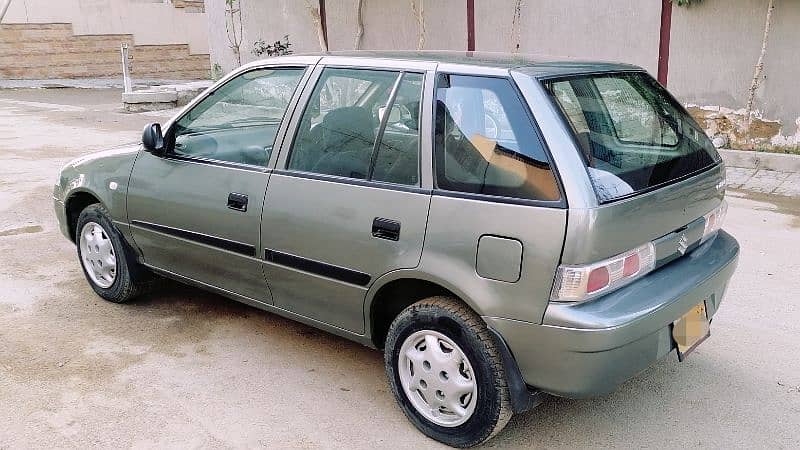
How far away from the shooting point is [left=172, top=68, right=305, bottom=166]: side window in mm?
3650

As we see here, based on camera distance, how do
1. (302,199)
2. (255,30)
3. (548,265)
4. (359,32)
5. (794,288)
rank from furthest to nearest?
(255,30), (359,32), (794,288), (302,199), (548,265)

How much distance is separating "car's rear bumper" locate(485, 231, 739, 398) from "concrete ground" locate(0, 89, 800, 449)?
476mm

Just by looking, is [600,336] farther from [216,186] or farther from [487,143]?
[216,186]

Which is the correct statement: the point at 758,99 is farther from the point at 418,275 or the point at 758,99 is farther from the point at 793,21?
the point at 418,275

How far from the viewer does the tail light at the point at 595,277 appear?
2582mm

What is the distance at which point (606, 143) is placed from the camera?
2.90 m

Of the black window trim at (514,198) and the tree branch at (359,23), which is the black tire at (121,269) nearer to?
the black window trim at (514,198)

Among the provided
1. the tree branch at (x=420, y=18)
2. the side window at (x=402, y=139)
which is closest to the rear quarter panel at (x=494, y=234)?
the side window at (x=402, y=139)

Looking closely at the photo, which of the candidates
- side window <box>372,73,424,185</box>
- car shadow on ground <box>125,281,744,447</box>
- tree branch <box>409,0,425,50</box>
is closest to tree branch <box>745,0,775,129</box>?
tree branch <box>409,0,425,50</box>

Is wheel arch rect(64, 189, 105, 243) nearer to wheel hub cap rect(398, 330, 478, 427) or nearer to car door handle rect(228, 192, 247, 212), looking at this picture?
car door handle rect(228, 192, 247, 212)

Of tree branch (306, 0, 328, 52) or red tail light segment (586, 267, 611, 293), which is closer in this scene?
red tail light segment (586, 267, 611, 293)

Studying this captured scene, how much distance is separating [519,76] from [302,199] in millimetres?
1169

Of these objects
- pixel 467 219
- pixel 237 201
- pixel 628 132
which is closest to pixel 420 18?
pixel 237 201

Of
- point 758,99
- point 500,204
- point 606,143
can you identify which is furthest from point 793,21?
point 500,204
